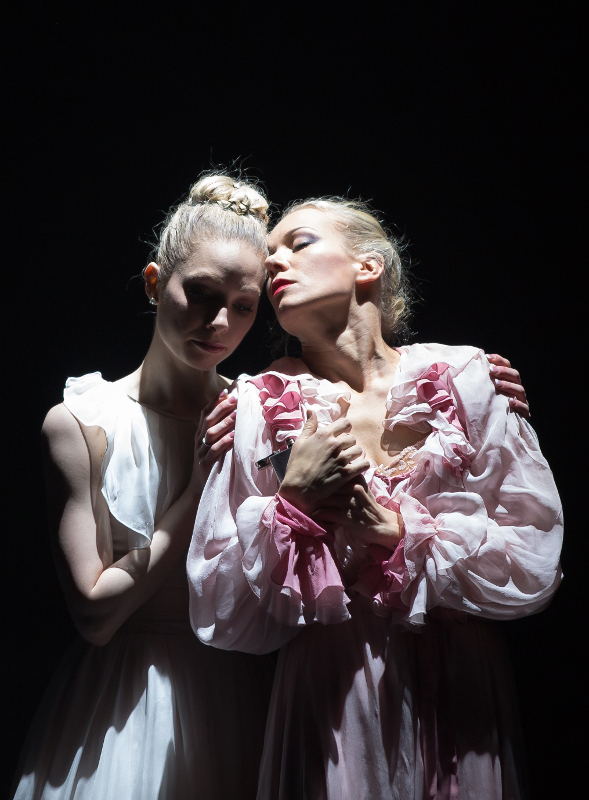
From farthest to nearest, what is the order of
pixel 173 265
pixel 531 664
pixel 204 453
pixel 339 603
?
pixel 531 664
pixel 173 265
pixel 204 453
pixel 339 603

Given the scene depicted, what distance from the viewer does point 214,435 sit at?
157 cm

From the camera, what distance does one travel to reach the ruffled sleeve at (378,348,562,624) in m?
1.35

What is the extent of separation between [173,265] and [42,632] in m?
1.21

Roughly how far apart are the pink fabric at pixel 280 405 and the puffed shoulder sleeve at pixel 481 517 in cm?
26

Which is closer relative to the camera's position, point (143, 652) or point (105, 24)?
point (143, 652)

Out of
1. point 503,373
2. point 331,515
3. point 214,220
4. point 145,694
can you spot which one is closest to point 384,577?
point 331,515

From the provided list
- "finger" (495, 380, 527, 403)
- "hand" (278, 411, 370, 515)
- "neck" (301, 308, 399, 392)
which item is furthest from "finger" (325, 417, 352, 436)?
"finger" (495, 380, 527, 403)

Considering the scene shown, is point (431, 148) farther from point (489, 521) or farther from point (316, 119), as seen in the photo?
point (489, 521)

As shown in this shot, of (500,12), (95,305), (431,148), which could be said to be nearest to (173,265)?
(95,305)

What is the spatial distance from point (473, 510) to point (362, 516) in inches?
8.1

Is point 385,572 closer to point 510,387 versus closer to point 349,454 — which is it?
point 349,454

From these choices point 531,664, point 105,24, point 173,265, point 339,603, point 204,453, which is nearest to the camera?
point 339,603

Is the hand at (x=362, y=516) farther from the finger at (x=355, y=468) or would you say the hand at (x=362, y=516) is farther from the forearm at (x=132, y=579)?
the forearm at (x=132, y=579)

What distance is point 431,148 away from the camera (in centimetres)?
238
